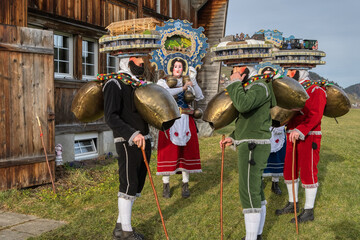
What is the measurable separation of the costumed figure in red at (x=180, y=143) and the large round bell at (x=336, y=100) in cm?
199

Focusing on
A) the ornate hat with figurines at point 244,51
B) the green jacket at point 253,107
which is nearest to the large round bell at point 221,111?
the green jacket at point 253,107

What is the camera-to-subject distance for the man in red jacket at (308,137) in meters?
4.64

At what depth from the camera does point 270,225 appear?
15.4 ft

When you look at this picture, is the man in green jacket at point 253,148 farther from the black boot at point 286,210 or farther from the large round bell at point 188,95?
the large round bell at point 188,95

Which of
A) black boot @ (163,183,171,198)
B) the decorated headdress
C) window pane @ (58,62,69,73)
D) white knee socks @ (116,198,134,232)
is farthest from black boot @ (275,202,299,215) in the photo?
window pane @ (58,62,69,73)

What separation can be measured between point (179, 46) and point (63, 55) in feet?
10.3

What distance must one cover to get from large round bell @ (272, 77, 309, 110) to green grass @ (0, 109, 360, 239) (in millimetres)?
1622

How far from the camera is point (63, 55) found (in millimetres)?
8148

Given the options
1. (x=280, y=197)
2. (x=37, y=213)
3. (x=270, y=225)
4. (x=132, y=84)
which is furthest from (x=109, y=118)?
(x=280, y=197)

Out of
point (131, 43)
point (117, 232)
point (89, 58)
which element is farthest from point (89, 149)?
point (131, 43)

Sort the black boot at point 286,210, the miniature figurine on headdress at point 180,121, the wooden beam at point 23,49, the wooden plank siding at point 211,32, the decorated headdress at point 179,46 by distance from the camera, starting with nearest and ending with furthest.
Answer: the black boot at point 286,210
the wooden beam at point 23,49
the miniature figurine on headdress at point 180,121
the decorated headdress at point 179,46
the wooden plank siding at point 211,32

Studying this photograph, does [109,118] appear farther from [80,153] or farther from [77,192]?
[80,153]

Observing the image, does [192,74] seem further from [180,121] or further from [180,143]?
[180,143]

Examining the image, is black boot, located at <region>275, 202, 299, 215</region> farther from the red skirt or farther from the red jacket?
the red skirt
